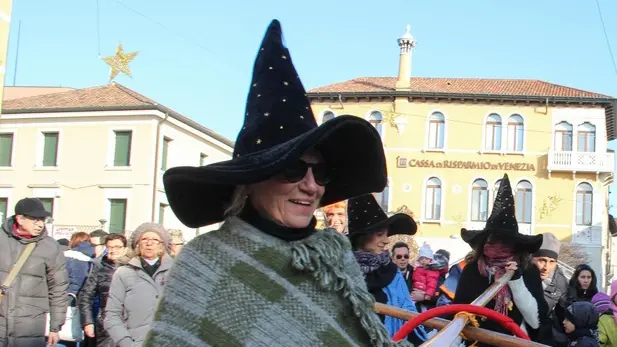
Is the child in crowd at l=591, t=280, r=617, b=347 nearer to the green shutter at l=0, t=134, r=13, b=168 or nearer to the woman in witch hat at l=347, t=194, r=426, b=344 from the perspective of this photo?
the woman in witch hat at l=347, t=194, r=426, b=344

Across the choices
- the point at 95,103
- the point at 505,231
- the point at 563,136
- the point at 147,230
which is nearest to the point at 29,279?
the point at 147,230

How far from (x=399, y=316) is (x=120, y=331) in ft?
12.9

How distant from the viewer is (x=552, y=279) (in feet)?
30.0

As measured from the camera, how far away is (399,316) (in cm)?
405

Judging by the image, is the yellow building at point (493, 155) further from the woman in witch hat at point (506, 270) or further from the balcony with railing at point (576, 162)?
the woman in witch hat at point (506, 270)

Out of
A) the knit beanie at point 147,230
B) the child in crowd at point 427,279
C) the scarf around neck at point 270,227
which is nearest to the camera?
the scarf around neck at point 270,227

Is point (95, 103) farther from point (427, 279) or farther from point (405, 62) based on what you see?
point (427, 279)

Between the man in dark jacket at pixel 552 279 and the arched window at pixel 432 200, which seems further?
the arched window at pixel 432 200

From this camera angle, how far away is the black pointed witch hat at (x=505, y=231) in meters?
5.44

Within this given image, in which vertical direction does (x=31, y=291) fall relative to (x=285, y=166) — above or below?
A: below

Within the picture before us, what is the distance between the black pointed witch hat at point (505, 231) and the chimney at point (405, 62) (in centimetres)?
3712

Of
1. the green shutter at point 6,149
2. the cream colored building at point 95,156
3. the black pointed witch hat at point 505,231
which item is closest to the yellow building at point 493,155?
the cream colored building at point 95,156

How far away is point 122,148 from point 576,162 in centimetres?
2196

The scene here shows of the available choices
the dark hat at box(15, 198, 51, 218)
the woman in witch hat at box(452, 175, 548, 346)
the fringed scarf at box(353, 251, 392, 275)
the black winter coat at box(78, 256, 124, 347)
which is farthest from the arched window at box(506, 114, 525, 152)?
the fringed scarf at box(353, 251, 392, 275)
